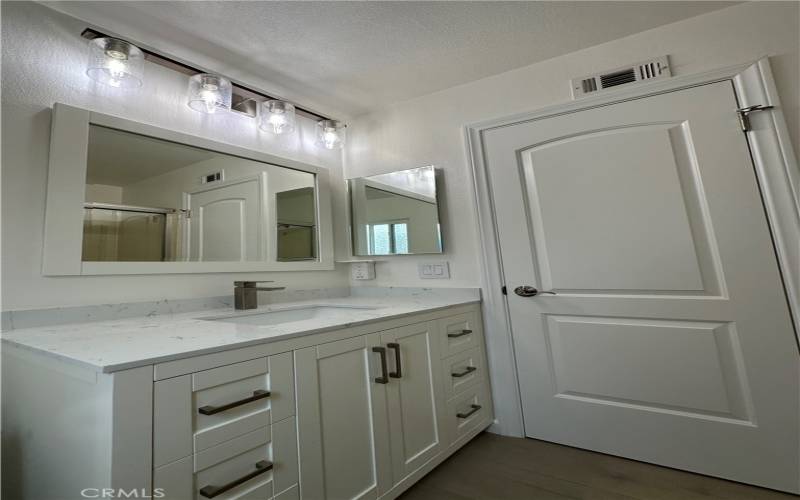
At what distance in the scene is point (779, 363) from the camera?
4.57 feet

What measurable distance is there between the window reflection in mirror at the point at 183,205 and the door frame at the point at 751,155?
1.11m

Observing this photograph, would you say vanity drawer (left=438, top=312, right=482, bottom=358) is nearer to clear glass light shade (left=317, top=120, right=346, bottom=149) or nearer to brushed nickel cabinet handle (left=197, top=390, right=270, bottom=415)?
brushed nickel cabinet handle (left=197, top=390, right=270, bottom=415)

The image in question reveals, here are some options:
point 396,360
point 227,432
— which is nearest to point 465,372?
point 396,360

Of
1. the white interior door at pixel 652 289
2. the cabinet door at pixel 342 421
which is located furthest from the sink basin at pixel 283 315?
the white interior door at pixel 652 289

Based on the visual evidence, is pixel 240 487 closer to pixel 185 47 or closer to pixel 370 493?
pixel 370 493

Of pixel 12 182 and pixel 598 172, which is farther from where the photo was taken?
pixel 598 172

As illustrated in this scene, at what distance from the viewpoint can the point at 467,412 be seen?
1711 millimetres

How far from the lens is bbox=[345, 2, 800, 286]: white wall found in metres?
1.47

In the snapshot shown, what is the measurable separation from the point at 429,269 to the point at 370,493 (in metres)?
1.22

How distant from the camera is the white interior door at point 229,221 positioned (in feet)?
5.33

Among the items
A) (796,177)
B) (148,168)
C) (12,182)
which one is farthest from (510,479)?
(12,182)

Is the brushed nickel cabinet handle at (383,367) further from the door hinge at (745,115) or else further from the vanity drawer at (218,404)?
the door hinge at (745,115)

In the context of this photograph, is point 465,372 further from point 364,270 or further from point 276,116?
point 276,116

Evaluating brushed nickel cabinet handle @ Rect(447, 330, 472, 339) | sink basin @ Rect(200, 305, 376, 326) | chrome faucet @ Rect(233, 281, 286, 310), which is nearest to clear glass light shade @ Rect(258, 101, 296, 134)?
chrome faucet @ Rect(233, 281, 286, 310)
